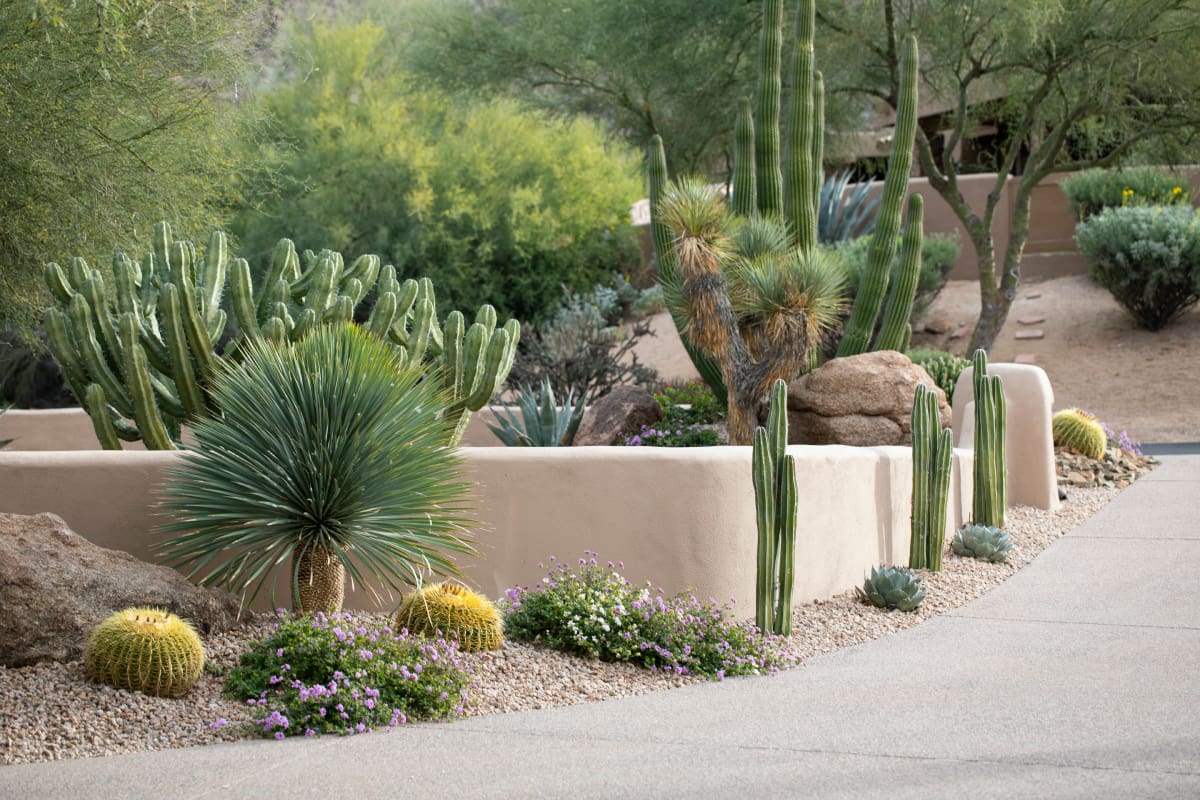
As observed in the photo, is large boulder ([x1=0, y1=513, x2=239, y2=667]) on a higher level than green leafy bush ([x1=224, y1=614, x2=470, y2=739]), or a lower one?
higher

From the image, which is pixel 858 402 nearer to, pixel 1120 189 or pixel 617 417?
pixel 617 417

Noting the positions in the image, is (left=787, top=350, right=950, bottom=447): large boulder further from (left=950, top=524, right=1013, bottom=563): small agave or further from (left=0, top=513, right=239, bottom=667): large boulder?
A: (left=0, top=513, right=239, bottom=667): large boulder

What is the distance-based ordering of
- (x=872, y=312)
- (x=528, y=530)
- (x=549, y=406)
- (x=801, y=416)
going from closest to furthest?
(x=528, y=530) < (x=549, y=406) < (x=801, y=416) < (x=872, y=312)

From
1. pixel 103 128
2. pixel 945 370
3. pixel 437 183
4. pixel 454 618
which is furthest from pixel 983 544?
pixel 437 183

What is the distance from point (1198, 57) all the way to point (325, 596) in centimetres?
1324

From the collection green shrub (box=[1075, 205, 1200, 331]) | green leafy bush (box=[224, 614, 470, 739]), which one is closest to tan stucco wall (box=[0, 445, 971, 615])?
green leafy bush (box=[224, 614, 470, 739])

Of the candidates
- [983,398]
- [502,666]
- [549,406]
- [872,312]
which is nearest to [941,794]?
[502,666]

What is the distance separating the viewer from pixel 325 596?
688cm

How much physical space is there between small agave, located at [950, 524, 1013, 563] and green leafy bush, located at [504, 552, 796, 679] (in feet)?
9.68

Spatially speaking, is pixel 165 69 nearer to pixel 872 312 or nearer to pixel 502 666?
pixel 502 666

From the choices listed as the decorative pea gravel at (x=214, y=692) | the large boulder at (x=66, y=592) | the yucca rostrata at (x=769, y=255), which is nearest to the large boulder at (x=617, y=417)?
the yucca rostrata at (x=769, y=255)

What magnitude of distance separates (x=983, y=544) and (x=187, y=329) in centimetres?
556

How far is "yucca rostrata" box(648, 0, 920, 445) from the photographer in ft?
36.0

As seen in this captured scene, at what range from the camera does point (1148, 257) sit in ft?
66.2
